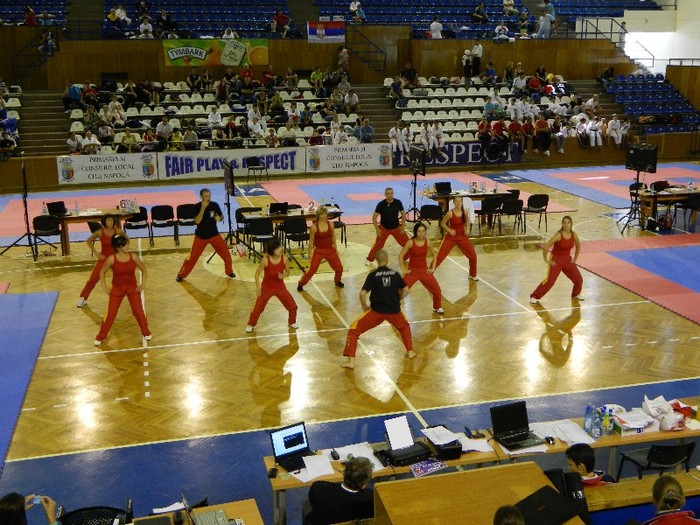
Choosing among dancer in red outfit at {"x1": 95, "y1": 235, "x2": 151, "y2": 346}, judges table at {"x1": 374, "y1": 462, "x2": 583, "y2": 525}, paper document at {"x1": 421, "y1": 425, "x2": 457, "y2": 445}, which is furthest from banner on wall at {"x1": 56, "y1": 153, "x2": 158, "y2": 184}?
judges table at {"x1": 374, "y1": 462, "x2": 583, "y2": 525}

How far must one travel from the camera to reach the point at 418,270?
13.5 metres

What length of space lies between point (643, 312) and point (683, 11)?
32.2 m

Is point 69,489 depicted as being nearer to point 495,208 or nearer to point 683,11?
point 495,208

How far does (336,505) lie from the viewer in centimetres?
691

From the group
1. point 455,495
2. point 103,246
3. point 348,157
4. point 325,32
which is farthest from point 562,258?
point 325,32

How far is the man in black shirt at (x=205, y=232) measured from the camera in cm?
1531

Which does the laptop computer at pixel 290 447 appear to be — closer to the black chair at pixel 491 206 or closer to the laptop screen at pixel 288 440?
the laptop screen at pixel 288 440

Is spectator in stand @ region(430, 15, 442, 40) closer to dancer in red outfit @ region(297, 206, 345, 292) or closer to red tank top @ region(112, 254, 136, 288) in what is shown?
dancer in red outfit @ region(297, 206, 345, 292)

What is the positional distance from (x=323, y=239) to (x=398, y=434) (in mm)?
7159

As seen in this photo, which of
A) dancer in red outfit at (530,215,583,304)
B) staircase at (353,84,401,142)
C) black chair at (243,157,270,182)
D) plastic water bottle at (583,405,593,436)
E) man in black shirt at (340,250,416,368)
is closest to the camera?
plastic water bottle at (583,405,593,436)

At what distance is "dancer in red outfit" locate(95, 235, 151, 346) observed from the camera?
12.1 m

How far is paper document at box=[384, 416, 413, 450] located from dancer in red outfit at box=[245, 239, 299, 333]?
4.76m

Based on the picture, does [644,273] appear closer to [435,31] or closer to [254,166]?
[254,166]

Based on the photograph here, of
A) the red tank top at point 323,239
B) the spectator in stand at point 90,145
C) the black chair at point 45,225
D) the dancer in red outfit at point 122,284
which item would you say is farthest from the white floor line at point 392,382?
the spectator in stand at point 90,145
